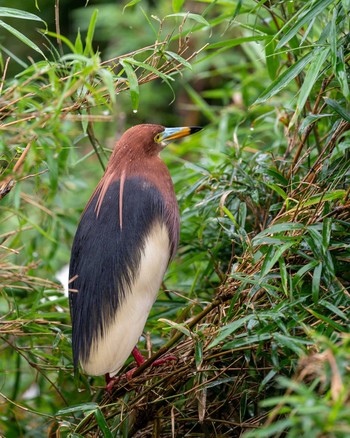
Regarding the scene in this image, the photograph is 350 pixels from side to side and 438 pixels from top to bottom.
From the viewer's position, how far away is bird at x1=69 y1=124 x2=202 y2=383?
1798mm

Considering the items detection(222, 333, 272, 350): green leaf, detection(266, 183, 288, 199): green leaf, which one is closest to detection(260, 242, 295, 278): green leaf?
detection(222, 333, 272, 350): green leaf

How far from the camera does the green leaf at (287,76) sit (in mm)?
1679

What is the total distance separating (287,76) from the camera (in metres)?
1.70

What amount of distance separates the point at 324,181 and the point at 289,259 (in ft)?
0.63

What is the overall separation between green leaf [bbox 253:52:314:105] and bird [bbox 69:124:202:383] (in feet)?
1.20

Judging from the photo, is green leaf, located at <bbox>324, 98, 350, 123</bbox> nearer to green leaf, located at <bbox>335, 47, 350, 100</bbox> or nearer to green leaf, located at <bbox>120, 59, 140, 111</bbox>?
green leaf, located at <bbox>335, 47, 350, 100</bbox>

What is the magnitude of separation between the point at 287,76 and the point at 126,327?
0.66 m

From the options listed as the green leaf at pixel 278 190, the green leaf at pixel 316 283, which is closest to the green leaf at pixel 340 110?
the green leaf at pixel 278 190

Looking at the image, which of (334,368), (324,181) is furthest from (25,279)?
(334,368)

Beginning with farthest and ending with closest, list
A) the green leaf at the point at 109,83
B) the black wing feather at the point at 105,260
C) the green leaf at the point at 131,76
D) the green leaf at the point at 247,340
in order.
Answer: the black wing feather at the point at 105,260 < the green leaf at the point at 131,76 < the green leaf at the point at 247,340 < the green leaf at the point at 109,83

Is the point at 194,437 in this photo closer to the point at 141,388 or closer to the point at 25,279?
the point at 141,388

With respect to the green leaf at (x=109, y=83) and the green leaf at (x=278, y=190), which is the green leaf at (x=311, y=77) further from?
the green leaf at (x=109, y=83)

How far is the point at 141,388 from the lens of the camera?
1818 mm

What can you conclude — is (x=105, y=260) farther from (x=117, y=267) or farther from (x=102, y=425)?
(x=102, y=425)
